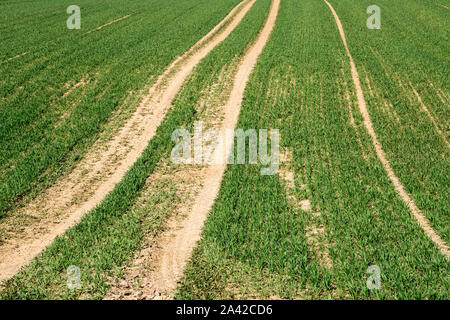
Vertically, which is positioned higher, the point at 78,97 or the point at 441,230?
the point at 78,97

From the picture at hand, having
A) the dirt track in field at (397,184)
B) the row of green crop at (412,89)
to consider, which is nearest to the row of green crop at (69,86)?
the dirt track in field at (397,184)

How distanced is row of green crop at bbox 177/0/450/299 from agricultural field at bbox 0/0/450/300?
0.17ft

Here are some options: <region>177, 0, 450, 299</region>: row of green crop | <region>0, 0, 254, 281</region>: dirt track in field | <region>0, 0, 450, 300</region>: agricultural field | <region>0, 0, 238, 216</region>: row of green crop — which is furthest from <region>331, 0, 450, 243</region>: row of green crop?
<region>0, 0, 238, 216</region>: row of green crop

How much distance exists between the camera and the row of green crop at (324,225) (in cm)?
→ 794

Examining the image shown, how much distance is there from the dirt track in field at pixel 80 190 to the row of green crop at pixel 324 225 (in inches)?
171

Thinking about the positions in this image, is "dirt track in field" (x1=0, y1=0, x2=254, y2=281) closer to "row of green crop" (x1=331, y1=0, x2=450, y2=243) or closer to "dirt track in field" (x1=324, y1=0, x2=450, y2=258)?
"dirt track in field" (x1=324, y1=0, x2=450, y2=258)

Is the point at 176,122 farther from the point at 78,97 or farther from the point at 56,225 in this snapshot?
the point at 56,225

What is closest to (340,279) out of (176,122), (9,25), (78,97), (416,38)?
(176,122)

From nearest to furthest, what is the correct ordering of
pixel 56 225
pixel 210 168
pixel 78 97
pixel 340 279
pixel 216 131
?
pixel 340 279
pixel 56 225
pixel 210 168
pixel 216 131
pixel 78 97

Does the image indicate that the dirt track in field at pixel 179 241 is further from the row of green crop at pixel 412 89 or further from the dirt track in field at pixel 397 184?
the row of green crop at pixel 412 89

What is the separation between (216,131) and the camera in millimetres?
15453

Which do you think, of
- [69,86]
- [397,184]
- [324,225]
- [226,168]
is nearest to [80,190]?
[226,168]

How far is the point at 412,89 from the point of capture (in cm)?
1870

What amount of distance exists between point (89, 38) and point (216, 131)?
1865cm
